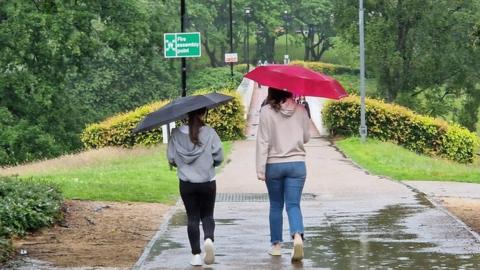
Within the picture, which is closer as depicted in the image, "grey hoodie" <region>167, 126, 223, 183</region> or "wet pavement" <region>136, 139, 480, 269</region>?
"grey hoodie" <region>167, 126, 223, 183</region>

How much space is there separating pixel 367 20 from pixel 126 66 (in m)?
22.6

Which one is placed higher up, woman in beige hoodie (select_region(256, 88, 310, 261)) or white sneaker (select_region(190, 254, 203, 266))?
woman in beige hoodie (select_region(256, 88, 310, 261))

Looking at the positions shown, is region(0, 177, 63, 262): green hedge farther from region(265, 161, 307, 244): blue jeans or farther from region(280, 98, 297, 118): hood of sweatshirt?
region(280, 98, 297, 118): hood of sweatshirt

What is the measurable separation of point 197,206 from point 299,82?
4.96 ft

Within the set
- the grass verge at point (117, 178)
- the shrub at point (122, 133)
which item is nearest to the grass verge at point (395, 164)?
the grass verge at point (117, 178)

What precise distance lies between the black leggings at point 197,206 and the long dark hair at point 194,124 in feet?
1.43

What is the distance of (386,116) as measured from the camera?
1154 inches

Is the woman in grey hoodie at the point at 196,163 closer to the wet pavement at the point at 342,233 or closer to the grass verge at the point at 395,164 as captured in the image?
the wet pavement at the point at 342,233

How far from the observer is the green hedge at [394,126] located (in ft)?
96.1

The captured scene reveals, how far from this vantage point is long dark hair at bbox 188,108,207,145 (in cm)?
804

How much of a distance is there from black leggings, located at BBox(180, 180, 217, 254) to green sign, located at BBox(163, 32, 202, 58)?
8.81 metres

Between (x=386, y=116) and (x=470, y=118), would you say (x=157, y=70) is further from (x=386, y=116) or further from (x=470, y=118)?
(x=386, y=116)

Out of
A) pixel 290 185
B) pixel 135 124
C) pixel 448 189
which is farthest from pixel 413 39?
pixel 290 185

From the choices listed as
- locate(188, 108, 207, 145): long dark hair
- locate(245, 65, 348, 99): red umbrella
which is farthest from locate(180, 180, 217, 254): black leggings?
locate(245, 65, 348, 99): red umbrella
